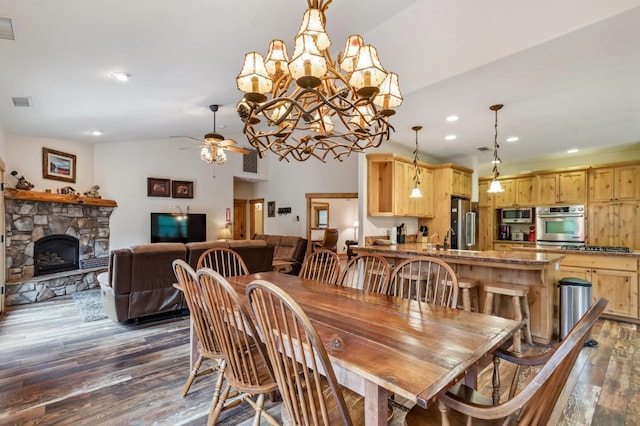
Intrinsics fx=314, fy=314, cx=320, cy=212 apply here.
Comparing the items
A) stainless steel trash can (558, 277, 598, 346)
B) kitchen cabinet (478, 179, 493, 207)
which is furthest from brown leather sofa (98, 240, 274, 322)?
kitchen cabinet (478, 179, 493, 207)

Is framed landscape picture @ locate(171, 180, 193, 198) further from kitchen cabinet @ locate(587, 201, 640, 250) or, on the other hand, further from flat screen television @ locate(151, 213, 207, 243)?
kitchen cabinet @ locate(587, 201, 640, 250)

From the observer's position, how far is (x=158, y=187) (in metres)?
6.98

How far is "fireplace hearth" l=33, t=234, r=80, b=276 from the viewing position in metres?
5.22

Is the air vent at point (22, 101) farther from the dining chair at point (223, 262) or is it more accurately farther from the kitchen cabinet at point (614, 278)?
the kitchen cabinet at point (614, 278)

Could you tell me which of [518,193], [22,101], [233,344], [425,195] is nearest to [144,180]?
[22,101]

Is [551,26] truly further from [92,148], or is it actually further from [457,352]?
[92,148]

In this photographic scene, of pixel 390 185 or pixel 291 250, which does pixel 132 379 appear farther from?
pixel 291 250

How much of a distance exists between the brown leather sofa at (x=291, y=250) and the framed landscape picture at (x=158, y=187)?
256 centimetres

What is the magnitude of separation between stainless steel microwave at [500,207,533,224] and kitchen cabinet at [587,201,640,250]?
2.94 feet

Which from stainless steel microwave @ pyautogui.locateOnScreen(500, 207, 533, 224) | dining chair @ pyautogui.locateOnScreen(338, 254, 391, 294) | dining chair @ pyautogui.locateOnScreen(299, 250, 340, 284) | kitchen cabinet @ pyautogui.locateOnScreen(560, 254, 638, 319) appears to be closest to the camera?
dining chair @ pyautogui.locateOnScreen(338, 254, 391, 294)

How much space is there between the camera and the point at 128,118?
4.71 meters

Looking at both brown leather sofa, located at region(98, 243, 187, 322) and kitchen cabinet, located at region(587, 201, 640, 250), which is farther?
kitchen cabinet, located at region(587, 201, 640, 250)

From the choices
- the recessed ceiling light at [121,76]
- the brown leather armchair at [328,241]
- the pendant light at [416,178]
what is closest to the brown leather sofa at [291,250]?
the pendant light at [416,178]

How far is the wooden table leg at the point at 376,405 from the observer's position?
3.43 ft
